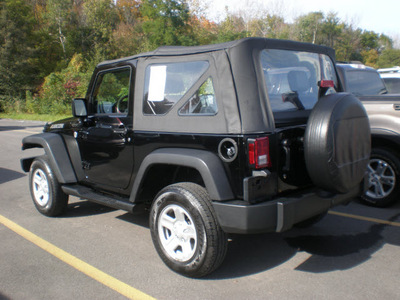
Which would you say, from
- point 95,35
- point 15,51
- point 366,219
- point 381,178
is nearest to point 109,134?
point 366,219

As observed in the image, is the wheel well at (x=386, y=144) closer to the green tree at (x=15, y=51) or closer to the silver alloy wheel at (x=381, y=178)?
the silver alloy wheel at (x=381, y=178)

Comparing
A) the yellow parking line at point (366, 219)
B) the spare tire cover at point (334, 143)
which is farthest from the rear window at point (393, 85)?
the spare tire cover at point (334, 143)

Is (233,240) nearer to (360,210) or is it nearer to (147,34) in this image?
(360,210)

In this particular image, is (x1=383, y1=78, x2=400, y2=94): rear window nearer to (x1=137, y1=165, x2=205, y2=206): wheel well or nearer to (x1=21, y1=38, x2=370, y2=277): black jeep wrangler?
(x1=21, y1=38, x2=370, y2=277): black jeep wrangler

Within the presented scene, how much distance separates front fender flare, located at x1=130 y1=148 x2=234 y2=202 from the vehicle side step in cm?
74

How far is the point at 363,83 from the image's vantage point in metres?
6.42

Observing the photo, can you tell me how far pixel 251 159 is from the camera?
2.93 meters

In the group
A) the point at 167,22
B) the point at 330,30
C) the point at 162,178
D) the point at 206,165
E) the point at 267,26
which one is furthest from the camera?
the point at 330,30

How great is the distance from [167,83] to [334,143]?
159cm

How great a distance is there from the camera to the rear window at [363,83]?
6.21 metres

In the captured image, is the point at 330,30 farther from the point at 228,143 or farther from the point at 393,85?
the point at 228,143

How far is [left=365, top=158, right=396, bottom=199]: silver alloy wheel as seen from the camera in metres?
4.99

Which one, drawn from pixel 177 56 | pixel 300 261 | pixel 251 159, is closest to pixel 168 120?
pixel 177 56

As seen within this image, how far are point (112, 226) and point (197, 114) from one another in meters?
2.14
